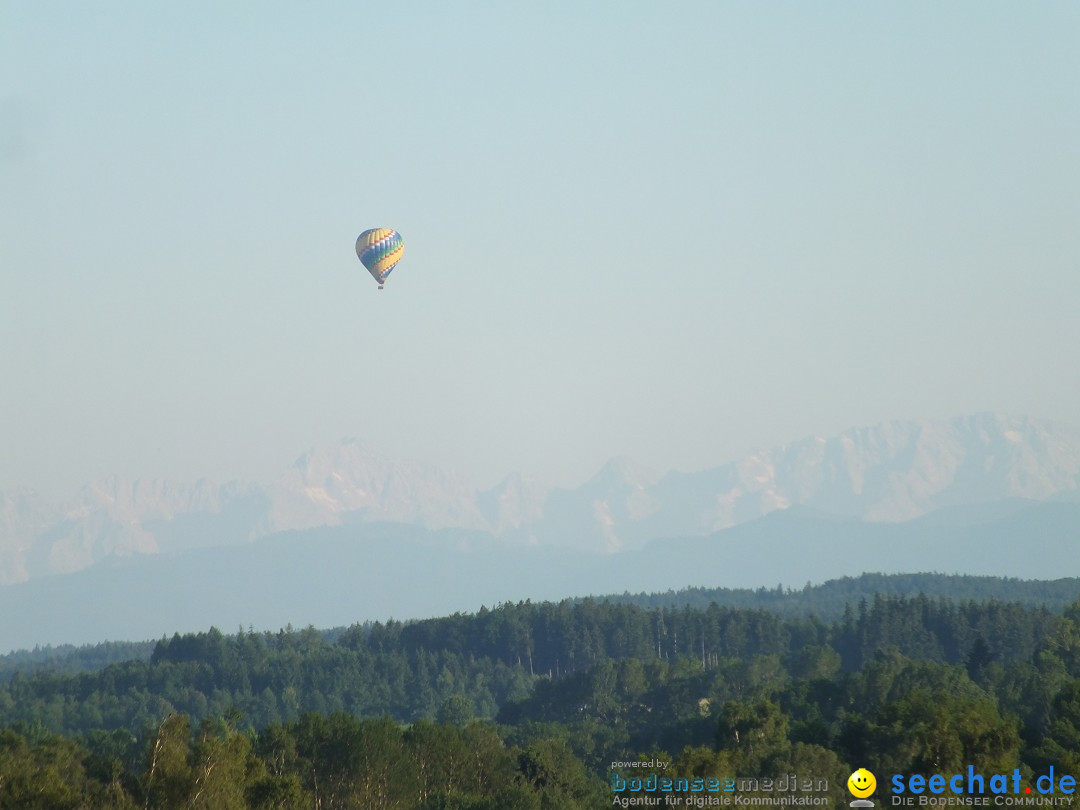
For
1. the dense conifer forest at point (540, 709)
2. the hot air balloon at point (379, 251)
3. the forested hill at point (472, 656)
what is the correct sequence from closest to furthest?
the dense conifer forest at point (540, 709)
the hot air balloon at point (379, 251)
the forested hill at point (472, 656)

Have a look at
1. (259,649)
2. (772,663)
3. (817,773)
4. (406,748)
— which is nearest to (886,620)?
(772,663)

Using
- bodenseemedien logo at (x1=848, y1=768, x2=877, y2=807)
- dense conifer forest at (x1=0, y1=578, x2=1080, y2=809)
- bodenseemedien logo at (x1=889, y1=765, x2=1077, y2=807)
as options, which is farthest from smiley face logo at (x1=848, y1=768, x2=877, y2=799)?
bodenseemedien logo at (x1=889, y1=765, x2=1077, y2=807)

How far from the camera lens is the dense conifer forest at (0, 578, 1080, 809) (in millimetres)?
50906

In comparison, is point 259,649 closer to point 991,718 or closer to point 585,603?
point 585,603

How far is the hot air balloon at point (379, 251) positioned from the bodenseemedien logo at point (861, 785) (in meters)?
57.8

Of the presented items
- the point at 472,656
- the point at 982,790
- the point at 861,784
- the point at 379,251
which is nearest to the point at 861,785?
the point at 861,784

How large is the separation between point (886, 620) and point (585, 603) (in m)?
39.4

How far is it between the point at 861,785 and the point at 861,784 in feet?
0.42

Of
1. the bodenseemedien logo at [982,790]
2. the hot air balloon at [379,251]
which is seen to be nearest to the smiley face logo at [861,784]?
the bodenseemedien logo at [982,790]

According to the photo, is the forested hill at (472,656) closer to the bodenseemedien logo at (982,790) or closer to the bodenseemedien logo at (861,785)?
the bodenseemedien logo at (861,785)

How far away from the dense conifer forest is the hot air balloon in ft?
94.5

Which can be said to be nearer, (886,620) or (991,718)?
(991,718)

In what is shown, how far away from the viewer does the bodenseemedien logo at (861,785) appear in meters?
51.6

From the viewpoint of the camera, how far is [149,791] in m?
44.9
